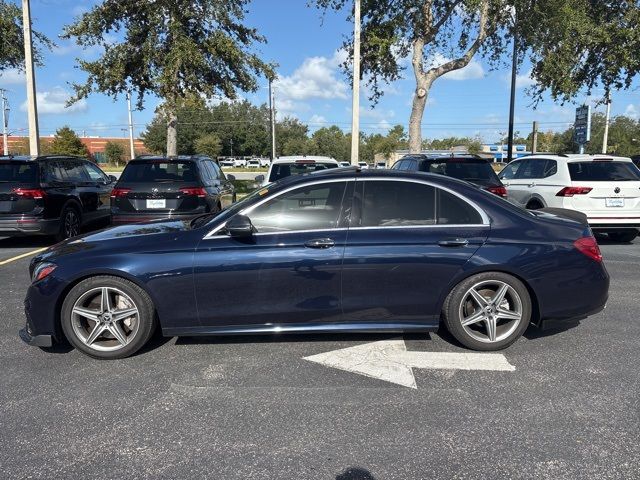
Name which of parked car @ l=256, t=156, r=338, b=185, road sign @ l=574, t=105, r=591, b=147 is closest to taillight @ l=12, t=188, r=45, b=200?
parked car @ l=256, t=156, r=338, b=185

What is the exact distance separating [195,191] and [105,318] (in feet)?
15.9

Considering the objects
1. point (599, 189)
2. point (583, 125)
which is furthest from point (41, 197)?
point (583, 125)

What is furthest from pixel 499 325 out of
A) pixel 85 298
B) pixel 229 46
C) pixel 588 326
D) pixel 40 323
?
pixel 229 46

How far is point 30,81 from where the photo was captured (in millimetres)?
14461

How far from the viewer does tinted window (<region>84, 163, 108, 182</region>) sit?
10.9 meters

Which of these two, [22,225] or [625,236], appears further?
[625,236]

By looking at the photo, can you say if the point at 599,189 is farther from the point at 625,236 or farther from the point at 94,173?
the point at 94,173

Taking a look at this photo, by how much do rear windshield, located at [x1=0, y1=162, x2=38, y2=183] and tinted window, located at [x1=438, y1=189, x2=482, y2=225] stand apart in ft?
24.9

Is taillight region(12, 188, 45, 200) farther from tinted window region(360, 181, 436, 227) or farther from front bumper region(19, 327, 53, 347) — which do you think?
tinted window region(360, 181, 436, 227)

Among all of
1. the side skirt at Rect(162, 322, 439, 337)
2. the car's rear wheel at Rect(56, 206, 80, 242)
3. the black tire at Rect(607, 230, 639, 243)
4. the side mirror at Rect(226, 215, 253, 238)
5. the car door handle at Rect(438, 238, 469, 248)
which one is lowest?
the side skirt at Rect(162, 322, 439, 337)

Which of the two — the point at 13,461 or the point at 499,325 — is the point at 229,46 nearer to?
the point at 499,325

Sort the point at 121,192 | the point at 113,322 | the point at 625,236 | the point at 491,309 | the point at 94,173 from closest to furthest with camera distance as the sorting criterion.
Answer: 1. the point at 113,322
2. the point at 491,309
3. the point at 121,192
4. the point at 625,236
5. the point at 94,173

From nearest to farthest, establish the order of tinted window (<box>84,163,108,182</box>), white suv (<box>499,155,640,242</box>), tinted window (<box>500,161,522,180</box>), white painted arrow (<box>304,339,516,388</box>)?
white painted arrow (<box>304,339,516,388</box>), white suv (<box>499,155,640,242</box>), tinted window (<box>84,163,108,182</box>), tinted window (<box>500,161,522,180</box>)

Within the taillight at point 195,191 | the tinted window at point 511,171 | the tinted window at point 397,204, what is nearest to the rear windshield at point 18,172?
the taillight at point 195,191
